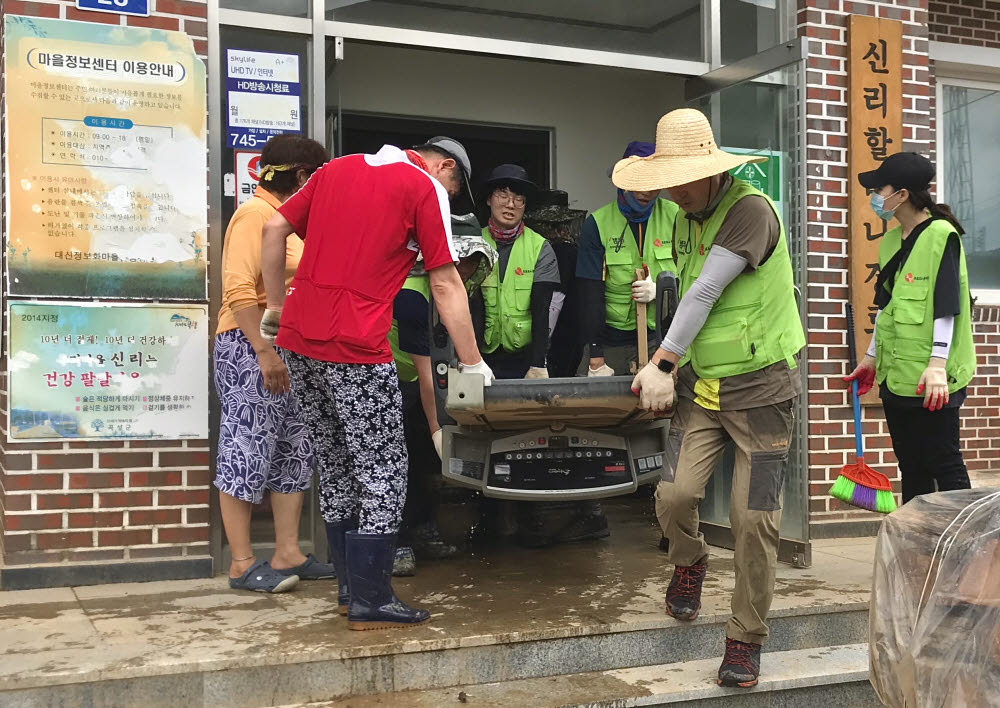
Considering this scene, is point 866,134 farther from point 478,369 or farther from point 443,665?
point 443,665

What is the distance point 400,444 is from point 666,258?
77.1 inches

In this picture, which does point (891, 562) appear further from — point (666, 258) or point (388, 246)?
point (666, 258)

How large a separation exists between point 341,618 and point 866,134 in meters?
3.87

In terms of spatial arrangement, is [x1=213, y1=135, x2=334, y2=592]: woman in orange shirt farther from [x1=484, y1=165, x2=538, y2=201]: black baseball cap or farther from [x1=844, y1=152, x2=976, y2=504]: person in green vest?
[x1=844, y1=152, x2=976, y2=504]: person in green vest

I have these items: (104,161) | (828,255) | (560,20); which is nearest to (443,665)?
(104,161)

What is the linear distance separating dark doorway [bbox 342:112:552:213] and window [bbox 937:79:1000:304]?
111 inches

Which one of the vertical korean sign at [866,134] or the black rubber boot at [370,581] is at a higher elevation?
the vertical korean sign at [866,134]

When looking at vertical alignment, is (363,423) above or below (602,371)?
below

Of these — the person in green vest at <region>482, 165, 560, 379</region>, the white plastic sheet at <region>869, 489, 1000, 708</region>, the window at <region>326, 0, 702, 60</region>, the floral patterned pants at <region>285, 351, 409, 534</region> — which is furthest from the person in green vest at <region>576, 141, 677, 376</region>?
the white plastic sheet at <region>869, 489, 1000, 708</region>

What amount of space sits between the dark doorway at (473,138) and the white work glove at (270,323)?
343 cm

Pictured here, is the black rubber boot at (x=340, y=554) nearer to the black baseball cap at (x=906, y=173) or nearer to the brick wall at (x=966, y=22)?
the black baseball cap at (x=906, y=173)

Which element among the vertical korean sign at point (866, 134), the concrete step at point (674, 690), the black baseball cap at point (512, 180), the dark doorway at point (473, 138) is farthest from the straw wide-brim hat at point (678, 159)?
the dark doorway at point (473, 138)

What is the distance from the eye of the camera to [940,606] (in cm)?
240

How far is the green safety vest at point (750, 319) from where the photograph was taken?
141 inches
